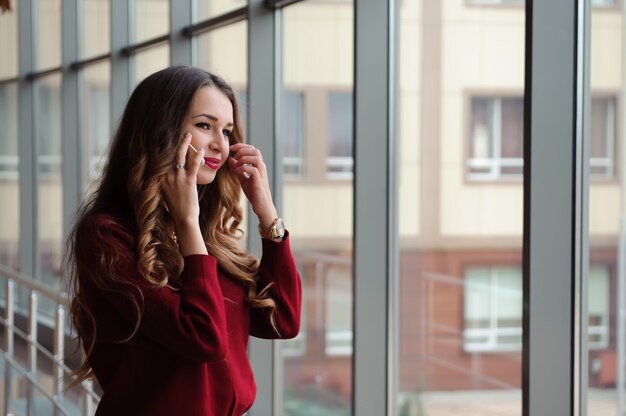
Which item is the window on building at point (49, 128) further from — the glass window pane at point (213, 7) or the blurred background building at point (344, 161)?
the glass window pane at point (213, 7)

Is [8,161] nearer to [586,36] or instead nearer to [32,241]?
[32,241]

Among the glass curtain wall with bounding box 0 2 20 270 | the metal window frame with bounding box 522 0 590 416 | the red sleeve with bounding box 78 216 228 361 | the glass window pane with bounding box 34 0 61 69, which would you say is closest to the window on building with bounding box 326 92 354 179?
the glass window pane with bounding box 34 0 61 69

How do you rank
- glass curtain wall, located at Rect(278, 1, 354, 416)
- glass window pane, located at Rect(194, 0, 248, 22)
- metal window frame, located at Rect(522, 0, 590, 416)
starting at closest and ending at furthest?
1. metal window frame, located at Rect(522, 0, 590, 416)
2. glass window pane, located at Rect(194, 0, 248, 22)
3. glass curtain wall, located at Rect(278, 1, 354, 416)

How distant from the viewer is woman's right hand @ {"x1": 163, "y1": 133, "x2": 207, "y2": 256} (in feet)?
4.87

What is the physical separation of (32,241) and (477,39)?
27.3 ft

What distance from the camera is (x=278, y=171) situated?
344 centimetres

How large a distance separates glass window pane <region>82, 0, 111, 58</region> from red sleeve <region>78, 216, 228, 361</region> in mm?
4673

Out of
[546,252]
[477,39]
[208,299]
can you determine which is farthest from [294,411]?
[477,39]

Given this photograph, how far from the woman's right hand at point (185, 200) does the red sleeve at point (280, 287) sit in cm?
20

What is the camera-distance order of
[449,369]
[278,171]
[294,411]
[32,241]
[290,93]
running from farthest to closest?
[449,369], [32,241], [290,93], [294,411], [278,171]

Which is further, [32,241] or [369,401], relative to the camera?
[32,241]

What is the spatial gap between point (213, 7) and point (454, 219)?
7.91m

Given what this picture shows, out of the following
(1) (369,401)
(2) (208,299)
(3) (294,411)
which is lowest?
(3) (294,411)

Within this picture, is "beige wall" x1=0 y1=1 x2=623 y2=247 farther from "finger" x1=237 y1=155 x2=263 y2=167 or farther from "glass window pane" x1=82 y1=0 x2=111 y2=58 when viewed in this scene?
"finger" x1=237 y1=155 x2=263 y2=167
